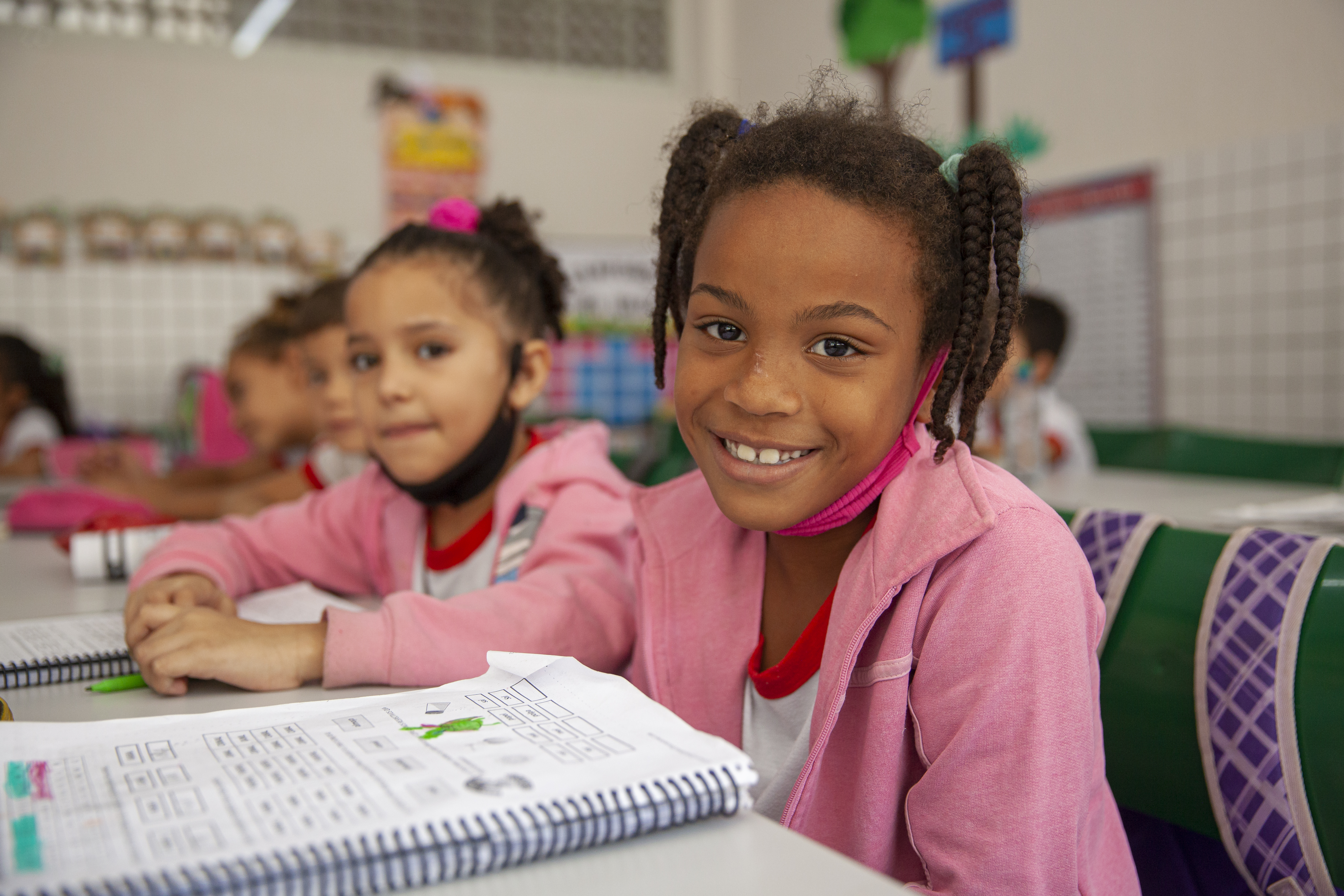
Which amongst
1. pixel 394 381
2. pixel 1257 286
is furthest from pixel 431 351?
pixel 1257 286

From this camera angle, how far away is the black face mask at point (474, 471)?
115 centimetres

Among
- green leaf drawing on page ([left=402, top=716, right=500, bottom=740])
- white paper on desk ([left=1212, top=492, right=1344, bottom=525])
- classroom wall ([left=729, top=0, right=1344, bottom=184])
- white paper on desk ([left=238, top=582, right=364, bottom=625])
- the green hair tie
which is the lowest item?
white paper on desk ([left=1212, top=492, right=1344, bottom=525])

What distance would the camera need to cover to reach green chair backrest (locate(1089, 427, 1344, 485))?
1888 mm

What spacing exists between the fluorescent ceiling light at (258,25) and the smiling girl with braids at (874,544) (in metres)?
3.86

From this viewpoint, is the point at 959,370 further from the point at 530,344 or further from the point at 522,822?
the point at 530,344

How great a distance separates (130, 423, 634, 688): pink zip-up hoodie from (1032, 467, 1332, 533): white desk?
652 mm

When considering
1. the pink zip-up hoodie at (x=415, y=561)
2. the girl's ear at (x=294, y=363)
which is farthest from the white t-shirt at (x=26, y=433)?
the pink zip-up hoodie at (x=415, y=561)

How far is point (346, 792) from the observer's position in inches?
17.1

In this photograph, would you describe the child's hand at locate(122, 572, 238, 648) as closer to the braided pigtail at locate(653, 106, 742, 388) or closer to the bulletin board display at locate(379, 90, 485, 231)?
the braided pigtail at locate(653, 106, 742, 388)

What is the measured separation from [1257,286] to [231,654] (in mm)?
2981

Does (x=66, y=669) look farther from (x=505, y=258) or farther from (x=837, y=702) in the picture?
(x=505, y=258)

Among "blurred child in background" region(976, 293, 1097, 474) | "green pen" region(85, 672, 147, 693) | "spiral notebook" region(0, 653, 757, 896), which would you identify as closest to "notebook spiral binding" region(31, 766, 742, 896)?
"spiral notebook" region(0, 653, 757, 896)

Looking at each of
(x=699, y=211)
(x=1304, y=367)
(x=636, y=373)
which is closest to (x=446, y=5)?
(x=636, y=373)

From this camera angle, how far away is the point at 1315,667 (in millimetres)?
697
